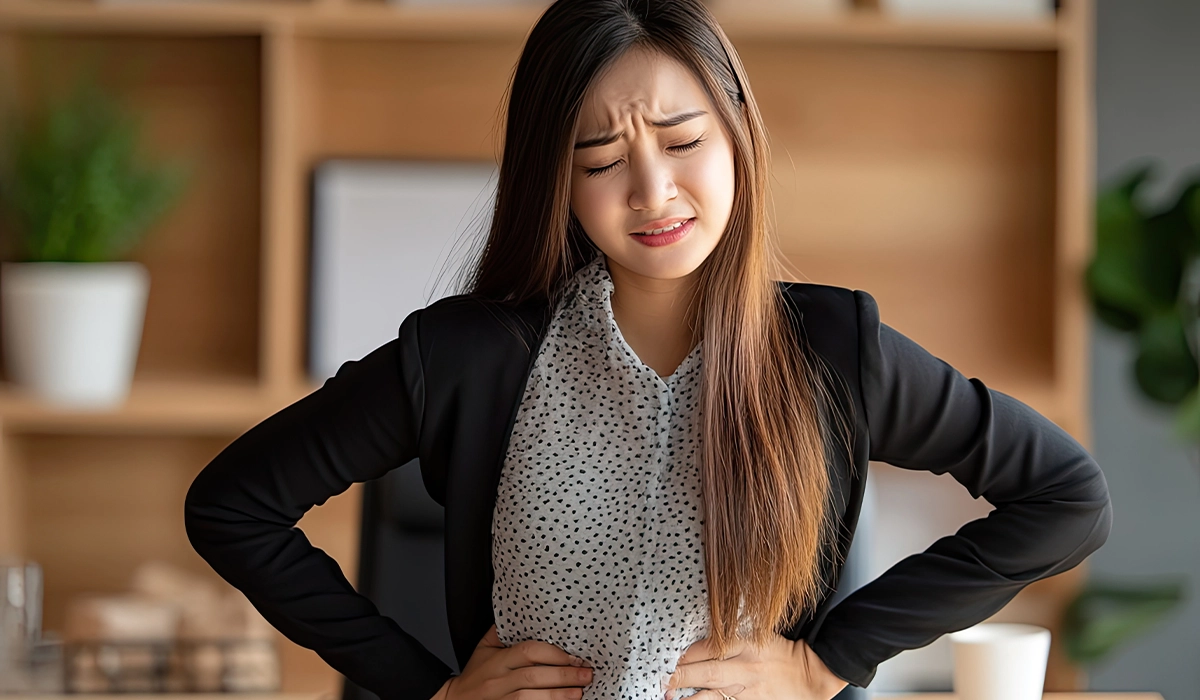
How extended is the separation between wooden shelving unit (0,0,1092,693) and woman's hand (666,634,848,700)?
47.1 inches

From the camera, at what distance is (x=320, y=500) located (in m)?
1.09

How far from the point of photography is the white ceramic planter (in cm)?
204

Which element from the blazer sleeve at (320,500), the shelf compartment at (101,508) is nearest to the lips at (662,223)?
the blazer sleeve at (320,500)

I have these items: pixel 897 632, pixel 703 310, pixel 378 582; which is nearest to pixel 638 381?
pixel 703 310

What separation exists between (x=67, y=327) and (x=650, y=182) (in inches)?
55.4

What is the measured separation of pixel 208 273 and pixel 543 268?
4.47 feet

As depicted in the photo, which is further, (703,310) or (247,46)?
(247,46)

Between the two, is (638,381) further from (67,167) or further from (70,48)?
(70,48)

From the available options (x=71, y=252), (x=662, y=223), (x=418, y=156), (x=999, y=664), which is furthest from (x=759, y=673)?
(x=71, y=252)

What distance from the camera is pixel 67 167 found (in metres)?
2.05

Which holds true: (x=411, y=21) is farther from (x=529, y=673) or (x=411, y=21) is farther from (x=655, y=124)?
(x=529, y=673)

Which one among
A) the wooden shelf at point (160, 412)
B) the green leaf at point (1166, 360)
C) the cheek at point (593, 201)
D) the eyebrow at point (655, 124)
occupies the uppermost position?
the eyebrow at point (655, 124)

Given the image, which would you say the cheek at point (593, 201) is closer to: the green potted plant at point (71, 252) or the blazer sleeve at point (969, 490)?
the blazer sleeve at point (969, 490)

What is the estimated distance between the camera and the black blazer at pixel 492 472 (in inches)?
41.6
